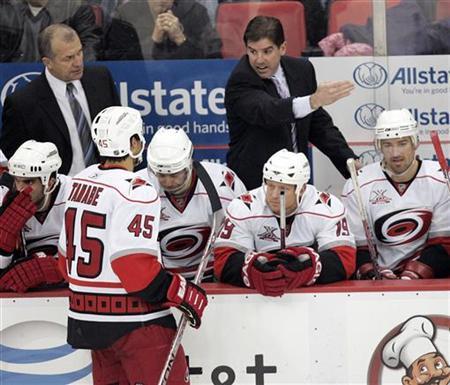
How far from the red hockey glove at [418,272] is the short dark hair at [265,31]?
3.41 ft

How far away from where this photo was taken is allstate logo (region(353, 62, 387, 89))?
19.6ft

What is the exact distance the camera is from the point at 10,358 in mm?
4742

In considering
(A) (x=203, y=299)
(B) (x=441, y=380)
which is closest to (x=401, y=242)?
(B) (x=441, y=380)

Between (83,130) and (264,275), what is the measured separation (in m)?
1.32

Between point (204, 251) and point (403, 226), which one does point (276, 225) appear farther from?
point (403, 226)

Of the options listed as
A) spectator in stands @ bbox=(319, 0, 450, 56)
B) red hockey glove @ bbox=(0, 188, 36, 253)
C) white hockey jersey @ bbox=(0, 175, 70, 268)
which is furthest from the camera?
spectator in stands @ bbox=(319, 0, 450, 56)

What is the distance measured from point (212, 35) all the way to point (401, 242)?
151 cm

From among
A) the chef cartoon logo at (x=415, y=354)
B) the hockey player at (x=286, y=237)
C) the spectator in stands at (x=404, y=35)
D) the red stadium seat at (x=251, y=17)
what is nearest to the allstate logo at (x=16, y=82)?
the red stadium seat at (x=251, y=17)

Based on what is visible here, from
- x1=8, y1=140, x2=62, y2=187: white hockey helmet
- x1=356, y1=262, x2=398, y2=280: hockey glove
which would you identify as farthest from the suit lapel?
x1=356, y1=262, x2=398, y2=280: hockey glove

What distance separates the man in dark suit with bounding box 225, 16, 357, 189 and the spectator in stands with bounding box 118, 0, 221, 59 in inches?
25.3

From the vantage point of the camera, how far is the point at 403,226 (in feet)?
16.6

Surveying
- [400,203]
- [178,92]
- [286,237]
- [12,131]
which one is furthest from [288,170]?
[178,92]

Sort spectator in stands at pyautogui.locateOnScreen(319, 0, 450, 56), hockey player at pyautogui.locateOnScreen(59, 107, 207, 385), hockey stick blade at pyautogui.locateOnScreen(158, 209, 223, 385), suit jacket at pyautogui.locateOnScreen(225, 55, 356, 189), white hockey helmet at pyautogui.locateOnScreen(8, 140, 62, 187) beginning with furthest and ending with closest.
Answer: spectator in stands at pyautogui.locateOnScreen(319, 0, 450, 56), suit jacket at pyautogui.locateOnScreen(225, 55, 356, 189), white hockey helmet at pyautogui.locateOnScreen(8, 140, 62, 187), hockey stick blade at pyautogui.locateOnScreen(158, 209, 223, 385), hockey player at pyautogui.locateOnScreen(59, 107, 207, 385)

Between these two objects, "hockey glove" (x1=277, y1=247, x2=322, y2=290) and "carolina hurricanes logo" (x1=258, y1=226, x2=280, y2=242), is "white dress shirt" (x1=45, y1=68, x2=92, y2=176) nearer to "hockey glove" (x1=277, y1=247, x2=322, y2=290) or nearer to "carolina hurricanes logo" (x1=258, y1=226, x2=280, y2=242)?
"carolina hurricanes logo" (x1=258, y1=226, x2=280, y2=242)
